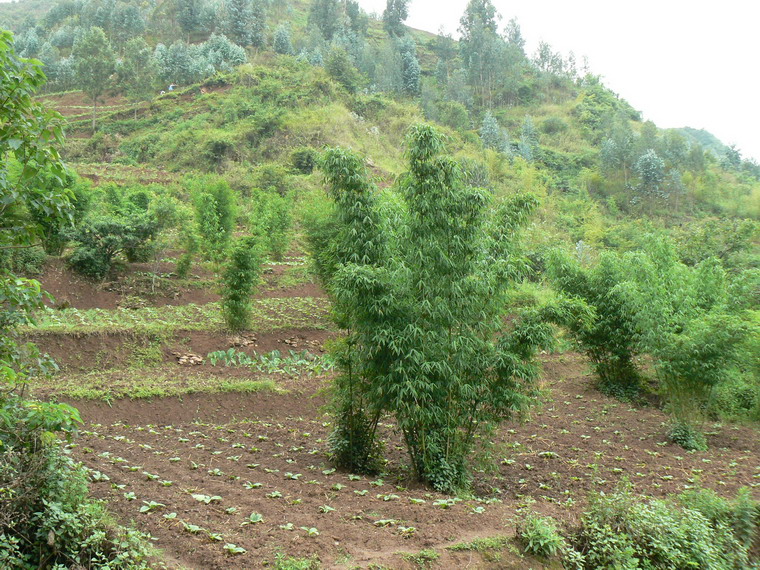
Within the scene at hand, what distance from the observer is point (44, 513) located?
4312 mm

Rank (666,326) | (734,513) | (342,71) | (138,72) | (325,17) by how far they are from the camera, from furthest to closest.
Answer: (325,17) → (138,72) → (342,71) → (666,326) → (734,513)

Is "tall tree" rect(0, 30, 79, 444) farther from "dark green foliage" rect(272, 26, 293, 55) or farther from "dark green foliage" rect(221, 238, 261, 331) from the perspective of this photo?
"dark green foliage" rect(272, 26, 293, 55)

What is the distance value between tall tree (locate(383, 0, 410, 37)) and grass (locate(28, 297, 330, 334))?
75.1m

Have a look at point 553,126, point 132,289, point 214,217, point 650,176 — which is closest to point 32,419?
point 132,289

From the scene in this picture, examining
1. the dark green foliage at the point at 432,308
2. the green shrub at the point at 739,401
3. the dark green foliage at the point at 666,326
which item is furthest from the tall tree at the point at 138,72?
the green shrub at the point at 739,401

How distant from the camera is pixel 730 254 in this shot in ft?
87.2

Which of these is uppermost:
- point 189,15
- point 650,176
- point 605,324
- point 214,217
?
point 189,15

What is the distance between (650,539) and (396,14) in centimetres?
8997

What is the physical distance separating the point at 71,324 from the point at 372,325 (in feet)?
34.3

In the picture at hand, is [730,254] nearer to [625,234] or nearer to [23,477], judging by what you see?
[625,234]

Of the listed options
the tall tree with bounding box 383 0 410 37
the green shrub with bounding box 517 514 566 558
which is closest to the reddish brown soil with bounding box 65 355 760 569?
the green shrub with bounding box 517 514 566 558

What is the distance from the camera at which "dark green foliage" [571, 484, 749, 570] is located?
573cm

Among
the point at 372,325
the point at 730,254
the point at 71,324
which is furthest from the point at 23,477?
the point at 730,254

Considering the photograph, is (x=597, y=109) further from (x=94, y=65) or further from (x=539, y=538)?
(x=539, y=538)
